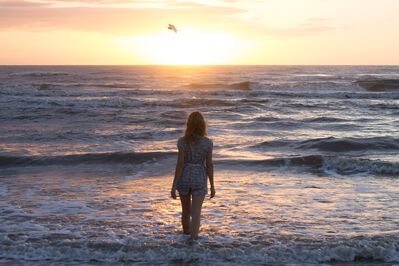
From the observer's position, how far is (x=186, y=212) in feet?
23.9

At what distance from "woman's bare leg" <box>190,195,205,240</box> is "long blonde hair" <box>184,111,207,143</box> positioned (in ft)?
2.54

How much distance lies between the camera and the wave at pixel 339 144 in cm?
1659

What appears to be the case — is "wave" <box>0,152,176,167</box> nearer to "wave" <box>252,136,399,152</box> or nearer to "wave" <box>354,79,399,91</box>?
"wave" <box>252,136,399,152</box>

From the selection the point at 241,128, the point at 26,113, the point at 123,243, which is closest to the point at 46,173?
the point at 123,243

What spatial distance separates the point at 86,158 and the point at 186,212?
793 cm

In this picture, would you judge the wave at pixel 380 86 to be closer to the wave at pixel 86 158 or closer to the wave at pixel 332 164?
the wave at pixel 332 164

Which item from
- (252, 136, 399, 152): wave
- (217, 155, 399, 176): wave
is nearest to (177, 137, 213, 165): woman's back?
(217, 155, 399, 176): wave

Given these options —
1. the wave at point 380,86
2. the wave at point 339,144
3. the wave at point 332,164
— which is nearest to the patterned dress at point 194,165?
the wave at point 332,164

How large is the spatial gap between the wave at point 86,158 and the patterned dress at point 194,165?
24.1ft

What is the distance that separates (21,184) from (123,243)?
197 inches

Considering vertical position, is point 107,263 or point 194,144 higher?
point 194,144

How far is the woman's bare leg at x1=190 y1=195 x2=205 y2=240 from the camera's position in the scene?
7016 millimetres

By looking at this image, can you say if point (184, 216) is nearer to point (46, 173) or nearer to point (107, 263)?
point (107, 263)

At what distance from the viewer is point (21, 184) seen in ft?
37.1
